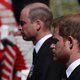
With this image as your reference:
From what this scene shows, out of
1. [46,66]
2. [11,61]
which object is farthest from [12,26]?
[46,66]

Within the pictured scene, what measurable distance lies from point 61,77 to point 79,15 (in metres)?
0.78

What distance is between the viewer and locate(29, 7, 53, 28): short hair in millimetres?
5848

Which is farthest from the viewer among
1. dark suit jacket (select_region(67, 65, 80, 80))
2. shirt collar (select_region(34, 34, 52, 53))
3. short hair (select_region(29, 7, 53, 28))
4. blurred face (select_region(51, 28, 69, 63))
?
short hair (select_region(29, 7, 53, 28))

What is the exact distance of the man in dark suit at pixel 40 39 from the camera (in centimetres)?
537

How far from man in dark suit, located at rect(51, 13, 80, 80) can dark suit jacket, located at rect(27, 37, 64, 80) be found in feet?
2.04

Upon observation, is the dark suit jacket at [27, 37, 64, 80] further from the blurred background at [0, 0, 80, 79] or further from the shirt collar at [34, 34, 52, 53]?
the blurred background at [0, 0, 80, 79]

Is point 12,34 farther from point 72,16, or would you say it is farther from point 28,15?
point 72,16

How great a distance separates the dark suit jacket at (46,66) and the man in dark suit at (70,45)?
623mm

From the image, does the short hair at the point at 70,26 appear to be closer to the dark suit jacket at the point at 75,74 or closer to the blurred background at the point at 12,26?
the dark suit jacket at the point at 75,74

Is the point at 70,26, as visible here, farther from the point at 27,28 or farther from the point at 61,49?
the point at 27,28

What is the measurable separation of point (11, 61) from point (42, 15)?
2100mm

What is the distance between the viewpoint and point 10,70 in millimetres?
7855

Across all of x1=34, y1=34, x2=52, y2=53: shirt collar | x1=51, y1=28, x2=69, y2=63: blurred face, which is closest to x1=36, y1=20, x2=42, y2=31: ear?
x1=34, y1=34, x2=52, y2=53: shirt collar

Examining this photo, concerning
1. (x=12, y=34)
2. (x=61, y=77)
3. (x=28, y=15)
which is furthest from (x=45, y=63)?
(x=12, y=34)
